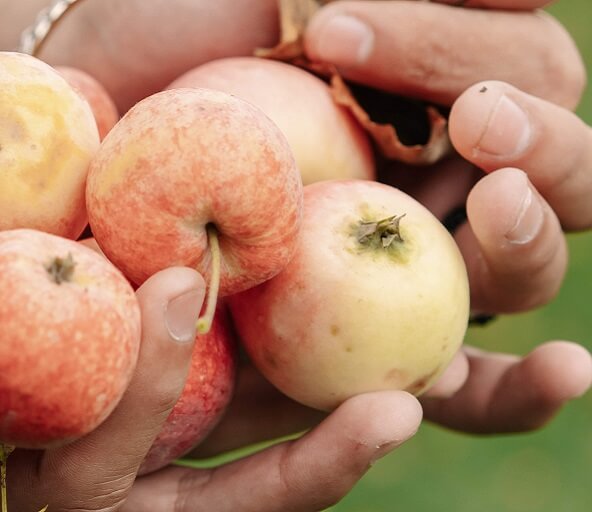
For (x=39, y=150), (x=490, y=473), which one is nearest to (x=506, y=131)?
(x=39, y=150)

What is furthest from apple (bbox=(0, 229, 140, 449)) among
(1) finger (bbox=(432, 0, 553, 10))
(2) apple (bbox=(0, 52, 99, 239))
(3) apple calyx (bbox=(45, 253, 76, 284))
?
(1) finger (bbox=(432, 0, 553, 10))

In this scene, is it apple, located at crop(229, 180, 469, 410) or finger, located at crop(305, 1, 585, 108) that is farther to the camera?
finger, located at crop(305, 1, 585, 108)

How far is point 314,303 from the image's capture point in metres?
0.95

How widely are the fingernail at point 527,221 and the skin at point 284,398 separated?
0.06 ft

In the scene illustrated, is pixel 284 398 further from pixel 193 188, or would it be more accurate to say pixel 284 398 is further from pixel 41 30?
pixel 41 30

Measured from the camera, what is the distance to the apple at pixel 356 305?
3.10ft

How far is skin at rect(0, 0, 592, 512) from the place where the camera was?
35.6 inches

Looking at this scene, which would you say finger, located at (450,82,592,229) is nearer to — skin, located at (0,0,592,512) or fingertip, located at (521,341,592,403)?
skin, located at (0,0,592,512)

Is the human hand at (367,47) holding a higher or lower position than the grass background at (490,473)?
higher

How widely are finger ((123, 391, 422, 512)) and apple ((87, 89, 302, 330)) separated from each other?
22 centimetres

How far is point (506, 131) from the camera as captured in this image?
1.14 m

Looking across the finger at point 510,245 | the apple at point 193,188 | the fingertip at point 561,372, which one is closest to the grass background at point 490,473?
the finger at point 510,245

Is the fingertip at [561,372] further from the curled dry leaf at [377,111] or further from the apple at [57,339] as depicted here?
the apple at [57,339]

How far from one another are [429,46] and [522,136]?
0.87 feet
